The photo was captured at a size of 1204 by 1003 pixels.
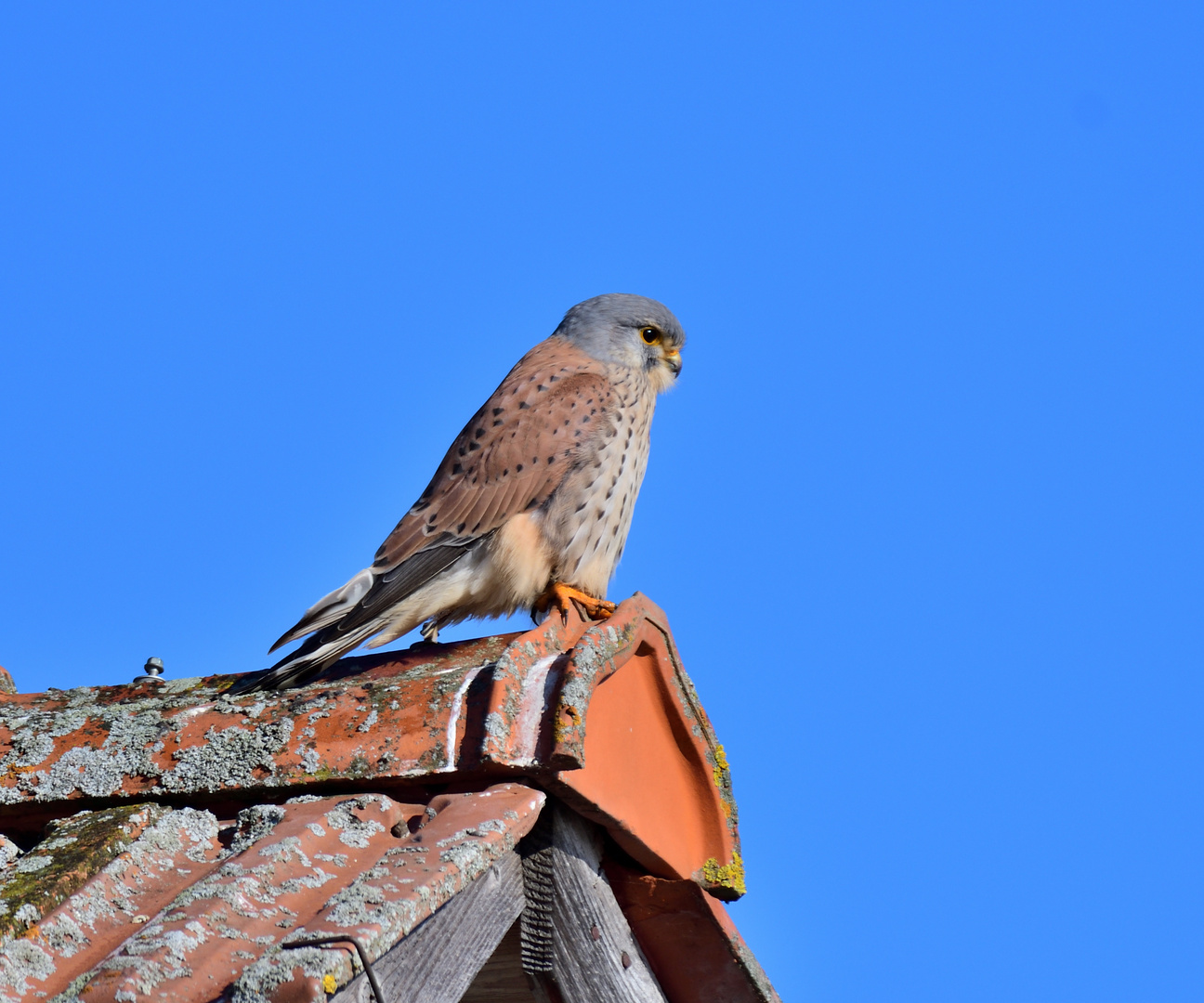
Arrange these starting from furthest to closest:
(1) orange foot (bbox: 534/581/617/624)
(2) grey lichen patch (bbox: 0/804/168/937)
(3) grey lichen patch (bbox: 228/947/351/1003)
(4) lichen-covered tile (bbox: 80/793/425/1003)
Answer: (1) orange foot (bbox: 534/581/617/624)
(2) grey lichen patch (bbox: 0/804/168/937)
(4) lichen-covered tile (bbox: 80/793/425/1003)
(3) grey lichen patch (bbox: 228/947/351/1003)

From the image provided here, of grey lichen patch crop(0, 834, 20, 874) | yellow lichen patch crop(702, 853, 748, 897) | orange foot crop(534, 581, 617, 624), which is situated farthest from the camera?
orange foot crop(534, 581, 617, 624)

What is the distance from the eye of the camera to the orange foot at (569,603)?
10.3 feet

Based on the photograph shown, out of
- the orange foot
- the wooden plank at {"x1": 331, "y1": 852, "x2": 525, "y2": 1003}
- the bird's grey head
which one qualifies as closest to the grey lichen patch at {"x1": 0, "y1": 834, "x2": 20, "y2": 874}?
the wooden plank at {"x1": 331, "y1": 852, "x2": 525, "y2": 1003}

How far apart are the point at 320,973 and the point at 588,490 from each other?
8.62ft

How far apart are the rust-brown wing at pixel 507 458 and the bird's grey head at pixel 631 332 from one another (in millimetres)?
448

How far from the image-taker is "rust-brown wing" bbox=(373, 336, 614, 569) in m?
3.82

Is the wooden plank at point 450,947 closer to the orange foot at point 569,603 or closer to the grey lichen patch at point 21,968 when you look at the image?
the grey lichen patch at point 21,968

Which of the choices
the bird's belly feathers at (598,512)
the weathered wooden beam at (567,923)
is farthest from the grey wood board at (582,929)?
the bird's belly feathers at (598,512)

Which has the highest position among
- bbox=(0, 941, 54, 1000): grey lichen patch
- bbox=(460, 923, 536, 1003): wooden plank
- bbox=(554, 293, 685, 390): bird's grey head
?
bbox=(554, 293, 685, 390): bird's grey head

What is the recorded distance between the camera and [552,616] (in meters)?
2.64

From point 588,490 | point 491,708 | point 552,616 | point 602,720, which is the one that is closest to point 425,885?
point 491,708

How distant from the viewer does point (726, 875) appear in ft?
8.73

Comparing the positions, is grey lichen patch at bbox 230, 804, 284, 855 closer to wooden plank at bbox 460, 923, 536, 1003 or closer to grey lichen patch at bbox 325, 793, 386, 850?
grey lichen patch at bbox 325, 793, 386, 850

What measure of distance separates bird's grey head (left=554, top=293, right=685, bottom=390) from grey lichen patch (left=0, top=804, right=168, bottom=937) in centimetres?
284
